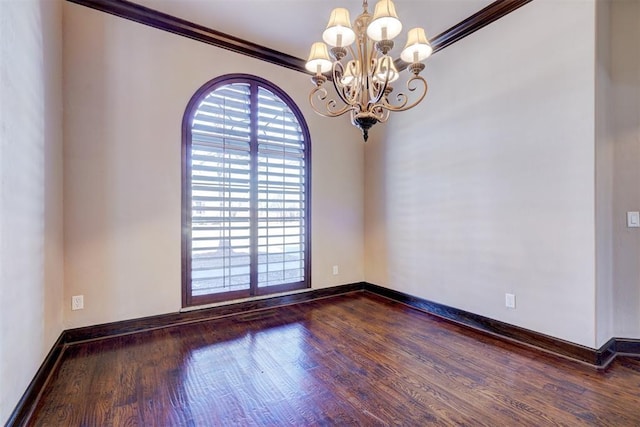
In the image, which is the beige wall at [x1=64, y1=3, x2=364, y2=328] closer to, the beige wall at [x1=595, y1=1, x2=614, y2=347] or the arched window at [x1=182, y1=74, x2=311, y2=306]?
the arched window at [x1=182, y1=74, x2=311, y2=306]

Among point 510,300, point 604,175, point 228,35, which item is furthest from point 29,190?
point 604,175

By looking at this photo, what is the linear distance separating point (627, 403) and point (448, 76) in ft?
9.76

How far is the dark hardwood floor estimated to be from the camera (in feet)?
5.48

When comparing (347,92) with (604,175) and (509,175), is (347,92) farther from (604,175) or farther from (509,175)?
(604,175)

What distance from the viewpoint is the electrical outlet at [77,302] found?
253cm

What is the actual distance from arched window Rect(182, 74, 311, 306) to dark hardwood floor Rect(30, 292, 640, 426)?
652 mm

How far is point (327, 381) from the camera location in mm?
2014

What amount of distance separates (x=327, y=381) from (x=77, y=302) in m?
2.24

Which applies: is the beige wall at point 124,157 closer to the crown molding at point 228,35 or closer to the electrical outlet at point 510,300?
the crown molding at point 228,35

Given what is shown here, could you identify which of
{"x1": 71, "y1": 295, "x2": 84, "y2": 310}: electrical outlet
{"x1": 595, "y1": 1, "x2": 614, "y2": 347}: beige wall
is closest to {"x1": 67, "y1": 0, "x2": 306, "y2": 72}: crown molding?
{"x1": 71, "y1": 295, "x2": 84, "y2": 310}: electrical outlet

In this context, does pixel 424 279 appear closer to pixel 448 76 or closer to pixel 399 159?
pixel 399 159

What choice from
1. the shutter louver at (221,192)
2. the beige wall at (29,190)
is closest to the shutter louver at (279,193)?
the shutter louver at (221,192)

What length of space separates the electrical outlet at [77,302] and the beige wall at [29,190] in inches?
3.9

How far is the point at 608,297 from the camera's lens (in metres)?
2.35
